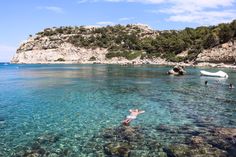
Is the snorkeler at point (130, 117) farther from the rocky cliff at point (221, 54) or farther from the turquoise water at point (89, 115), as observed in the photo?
the rocky cliff at point (221, 54)

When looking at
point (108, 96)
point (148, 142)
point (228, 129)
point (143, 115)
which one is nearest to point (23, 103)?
point (108, 96)

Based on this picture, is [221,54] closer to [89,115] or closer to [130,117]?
[89,115]

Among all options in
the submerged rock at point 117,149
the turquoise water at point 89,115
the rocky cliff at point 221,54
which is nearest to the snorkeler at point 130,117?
the turquoise water at point 89,115

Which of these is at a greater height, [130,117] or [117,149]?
[130,117]

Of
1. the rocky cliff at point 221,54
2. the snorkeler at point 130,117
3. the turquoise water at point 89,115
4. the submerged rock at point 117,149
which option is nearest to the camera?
the submerged rock at point 117,149

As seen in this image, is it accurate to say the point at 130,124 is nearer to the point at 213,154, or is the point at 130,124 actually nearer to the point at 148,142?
the point at 148,142

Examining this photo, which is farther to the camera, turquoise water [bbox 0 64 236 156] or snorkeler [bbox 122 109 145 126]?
snorkeler [bbox 122 109 145 126]

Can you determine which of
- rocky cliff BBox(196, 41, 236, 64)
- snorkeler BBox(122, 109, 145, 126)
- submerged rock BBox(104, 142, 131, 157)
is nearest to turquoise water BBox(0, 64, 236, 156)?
snorkeler BBox(122, 109, 145, 126)

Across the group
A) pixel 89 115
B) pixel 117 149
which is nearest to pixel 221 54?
pixel 89 115

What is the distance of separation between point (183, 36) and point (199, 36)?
36.9 feet

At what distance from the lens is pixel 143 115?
1231 inches

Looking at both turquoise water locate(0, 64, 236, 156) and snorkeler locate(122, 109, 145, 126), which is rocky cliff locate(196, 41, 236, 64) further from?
snorkeler locate(122, 109, 145, 126)

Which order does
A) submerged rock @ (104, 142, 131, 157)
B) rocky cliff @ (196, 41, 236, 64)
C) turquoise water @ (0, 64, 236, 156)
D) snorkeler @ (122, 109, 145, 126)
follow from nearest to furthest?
submerged rock @ (104, 142, 131, 157), turquoise water @ (0, 64, 236, 156), snorkeler @ (122, 109, 145, 126), rocky cliff @ (196, 41, 236, 64)

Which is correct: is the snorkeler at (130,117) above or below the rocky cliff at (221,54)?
below
